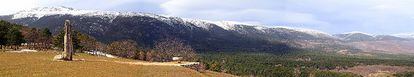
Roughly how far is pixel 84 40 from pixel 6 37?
4304cm

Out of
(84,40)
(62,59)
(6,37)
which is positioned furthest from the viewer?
(84,40)

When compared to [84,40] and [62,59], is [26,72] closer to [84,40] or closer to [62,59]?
[62,59]

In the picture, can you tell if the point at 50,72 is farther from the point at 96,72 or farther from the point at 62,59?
the point at 62,59

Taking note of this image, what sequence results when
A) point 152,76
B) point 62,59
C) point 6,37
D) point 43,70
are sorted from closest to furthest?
1. point 43,70
2. point 152,76
3. point 62,59
4. point 6,37

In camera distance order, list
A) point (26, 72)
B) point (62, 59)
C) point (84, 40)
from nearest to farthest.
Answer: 1. point (26, 72)
2. point (62, 59)
3. point (84, 40)

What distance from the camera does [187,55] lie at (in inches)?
7170

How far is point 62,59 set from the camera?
96.2 m

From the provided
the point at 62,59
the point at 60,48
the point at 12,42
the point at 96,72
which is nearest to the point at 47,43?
the point at 60,48

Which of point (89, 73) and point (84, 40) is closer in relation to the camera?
point (89, 73)

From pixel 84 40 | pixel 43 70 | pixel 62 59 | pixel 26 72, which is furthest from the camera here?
pixel 84 40

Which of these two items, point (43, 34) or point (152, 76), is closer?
point (152, 76)

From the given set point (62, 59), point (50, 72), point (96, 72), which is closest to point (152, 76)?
point (96, 72)

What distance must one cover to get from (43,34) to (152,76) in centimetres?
12597

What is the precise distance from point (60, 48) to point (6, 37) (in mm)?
29635
